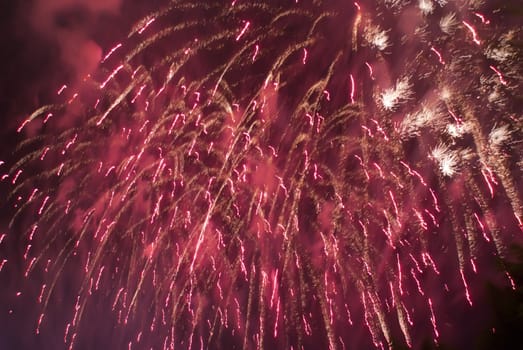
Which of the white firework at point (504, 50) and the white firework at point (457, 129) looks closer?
the white firework at point (504, 50)

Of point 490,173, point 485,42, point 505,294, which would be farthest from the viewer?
point 490,173

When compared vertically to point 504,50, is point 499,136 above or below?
below

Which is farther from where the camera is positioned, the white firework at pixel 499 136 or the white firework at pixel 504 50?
the white firework at pixel 499 136

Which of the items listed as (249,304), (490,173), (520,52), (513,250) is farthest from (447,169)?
(513,250)

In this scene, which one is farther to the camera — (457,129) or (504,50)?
(457,129)

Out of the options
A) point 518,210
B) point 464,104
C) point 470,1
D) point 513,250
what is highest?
point 470,1

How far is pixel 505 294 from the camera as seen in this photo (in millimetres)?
5371

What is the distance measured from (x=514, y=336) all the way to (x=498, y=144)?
464 centimetres

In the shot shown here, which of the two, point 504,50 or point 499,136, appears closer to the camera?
point 504,50

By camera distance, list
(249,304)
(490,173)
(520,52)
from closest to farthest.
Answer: (520,52), (490,173), (249,304)

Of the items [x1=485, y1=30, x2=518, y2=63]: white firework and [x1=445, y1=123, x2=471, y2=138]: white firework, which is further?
[x1=445, y1=123, x2=471, y2=138]: white firework

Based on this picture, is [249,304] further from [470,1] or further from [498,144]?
[470,1]

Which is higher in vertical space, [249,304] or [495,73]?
[495,73]

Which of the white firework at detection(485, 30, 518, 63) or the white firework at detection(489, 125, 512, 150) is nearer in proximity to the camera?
the white firework at detection(485, 30, 518, 63)
